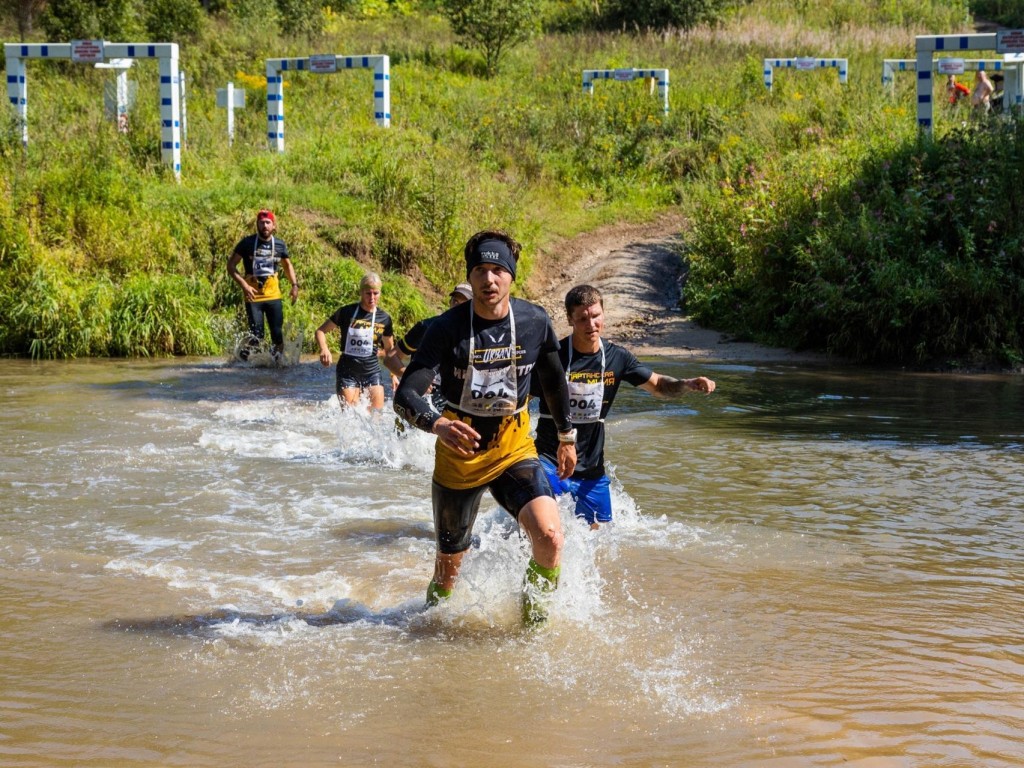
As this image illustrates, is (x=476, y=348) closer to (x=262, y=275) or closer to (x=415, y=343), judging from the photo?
(x=415, y=343)

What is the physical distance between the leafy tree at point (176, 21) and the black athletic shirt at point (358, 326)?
25914 mm

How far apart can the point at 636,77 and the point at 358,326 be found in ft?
60.6

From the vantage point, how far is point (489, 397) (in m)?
5.45

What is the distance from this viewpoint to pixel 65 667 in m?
5.43

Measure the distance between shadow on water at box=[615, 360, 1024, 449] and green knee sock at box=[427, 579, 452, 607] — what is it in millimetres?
5910

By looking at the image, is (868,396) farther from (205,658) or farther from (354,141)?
(354,141)

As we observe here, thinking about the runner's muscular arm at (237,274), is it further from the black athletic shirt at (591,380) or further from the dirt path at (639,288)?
the black athletic shirt at (591,380)

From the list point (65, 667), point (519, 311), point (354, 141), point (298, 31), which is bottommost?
point (65, 667)

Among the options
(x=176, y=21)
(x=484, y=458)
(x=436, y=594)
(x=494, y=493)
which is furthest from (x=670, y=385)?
(x=176, y=21)

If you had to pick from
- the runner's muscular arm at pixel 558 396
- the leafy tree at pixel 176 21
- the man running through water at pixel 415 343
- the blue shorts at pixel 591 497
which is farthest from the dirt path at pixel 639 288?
the leafy tree at pixel 176 21

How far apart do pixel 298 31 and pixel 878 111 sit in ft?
76.9

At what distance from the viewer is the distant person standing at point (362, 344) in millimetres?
10766

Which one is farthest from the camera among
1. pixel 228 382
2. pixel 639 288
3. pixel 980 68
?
pixel 980 68

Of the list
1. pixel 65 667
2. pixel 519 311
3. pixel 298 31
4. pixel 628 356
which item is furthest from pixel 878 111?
pixel 298 31
